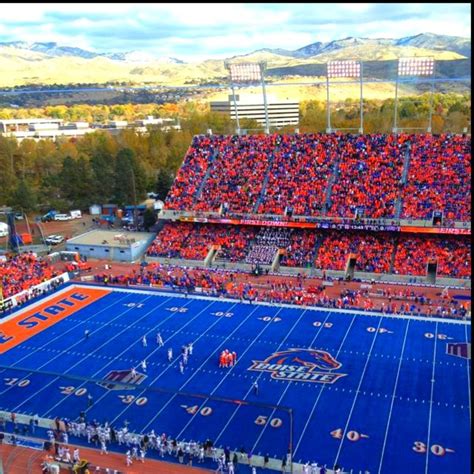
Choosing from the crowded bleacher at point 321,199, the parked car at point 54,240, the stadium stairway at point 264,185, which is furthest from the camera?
the parked car at point 54,240

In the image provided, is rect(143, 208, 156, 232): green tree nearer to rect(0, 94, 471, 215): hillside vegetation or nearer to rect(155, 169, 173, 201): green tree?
rect(155, 169, 173, 201): green tree

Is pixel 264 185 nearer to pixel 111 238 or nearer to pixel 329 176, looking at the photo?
pixel 329 176

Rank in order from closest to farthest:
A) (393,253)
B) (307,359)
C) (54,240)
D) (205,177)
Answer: (307,359) < (393,253) < (205,177) < (54,240)

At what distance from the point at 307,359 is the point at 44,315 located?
13678 millimetres

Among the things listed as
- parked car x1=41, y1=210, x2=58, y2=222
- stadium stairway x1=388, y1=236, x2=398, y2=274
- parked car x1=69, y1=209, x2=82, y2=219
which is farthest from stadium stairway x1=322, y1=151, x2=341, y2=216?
parked car x1=41, y1=210, x2=58, y2=222

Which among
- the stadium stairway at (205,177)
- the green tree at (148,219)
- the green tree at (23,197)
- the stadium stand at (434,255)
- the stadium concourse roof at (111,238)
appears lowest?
the stadium stand at (434,255)

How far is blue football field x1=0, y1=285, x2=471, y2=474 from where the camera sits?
16328 millimetres

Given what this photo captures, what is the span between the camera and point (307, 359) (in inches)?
856

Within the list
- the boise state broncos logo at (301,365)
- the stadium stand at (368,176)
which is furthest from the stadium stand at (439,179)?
the boise state broncos logo at (301,365)

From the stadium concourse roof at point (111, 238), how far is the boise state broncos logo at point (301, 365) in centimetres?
1716

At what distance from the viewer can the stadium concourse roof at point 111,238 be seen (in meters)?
36.8

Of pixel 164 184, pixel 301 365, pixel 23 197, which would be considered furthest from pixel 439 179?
pixel 23 197

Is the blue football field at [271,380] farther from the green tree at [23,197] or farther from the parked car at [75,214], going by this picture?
the parked car at [75,214]

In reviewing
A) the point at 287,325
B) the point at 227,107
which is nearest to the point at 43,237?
the point at 287,325
